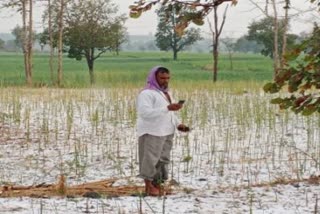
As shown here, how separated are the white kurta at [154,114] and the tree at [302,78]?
315cm

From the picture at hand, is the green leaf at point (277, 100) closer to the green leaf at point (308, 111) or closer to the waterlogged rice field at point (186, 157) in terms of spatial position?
the green leaf at point (308, 111)

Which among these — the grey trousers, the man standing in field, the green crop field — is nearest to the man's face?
the man standing in field

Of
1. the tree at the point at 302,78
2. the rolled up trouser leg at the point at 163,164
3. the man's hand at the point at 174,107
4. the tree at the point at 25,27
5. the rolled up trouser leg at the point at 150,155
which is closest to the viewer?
the tree at the point at 302,78

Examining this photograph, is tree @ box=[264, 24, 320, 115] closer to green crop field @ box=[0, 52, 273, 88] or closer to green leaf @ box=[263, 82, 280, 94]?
green leaf @ box=[263, 82, 280, 94]

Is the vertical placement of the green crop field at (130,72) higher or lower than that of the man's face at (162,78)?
lower

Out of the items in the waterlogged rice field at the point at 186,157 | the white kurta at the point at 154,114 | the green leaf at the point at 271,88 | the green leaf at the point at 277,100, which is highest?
the green leaf at the point at 271,88

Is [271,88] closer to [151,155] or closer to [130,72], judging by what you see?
[151,155]

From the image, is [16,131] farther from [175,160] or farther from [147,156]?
[147,156]

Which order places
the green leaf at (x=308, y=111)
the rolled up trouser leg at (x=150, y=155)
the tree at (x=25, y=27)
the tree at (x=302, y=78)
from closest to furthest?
the tree at (x=302, y=78) → the green leaf at (x=308, y=111) → the rolled up trouser leg at (x=150, y=155) → the tree at (x=25, y=27)

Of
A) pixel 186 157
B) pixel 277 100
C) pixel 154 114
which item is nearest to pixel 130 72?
pixel 186 157

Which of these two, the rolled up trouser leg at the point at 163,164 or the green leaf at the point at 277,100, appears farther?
the rolled up trouser leg at the point at 163,164

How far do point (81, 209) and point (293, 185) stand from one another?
2.17m

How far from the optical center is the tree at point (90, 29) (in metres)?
30.2

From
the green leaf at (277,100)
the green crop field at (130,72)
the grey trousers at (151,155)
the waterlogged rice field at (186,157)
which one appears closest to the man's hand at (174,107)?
the grey trousers at (151,155)
